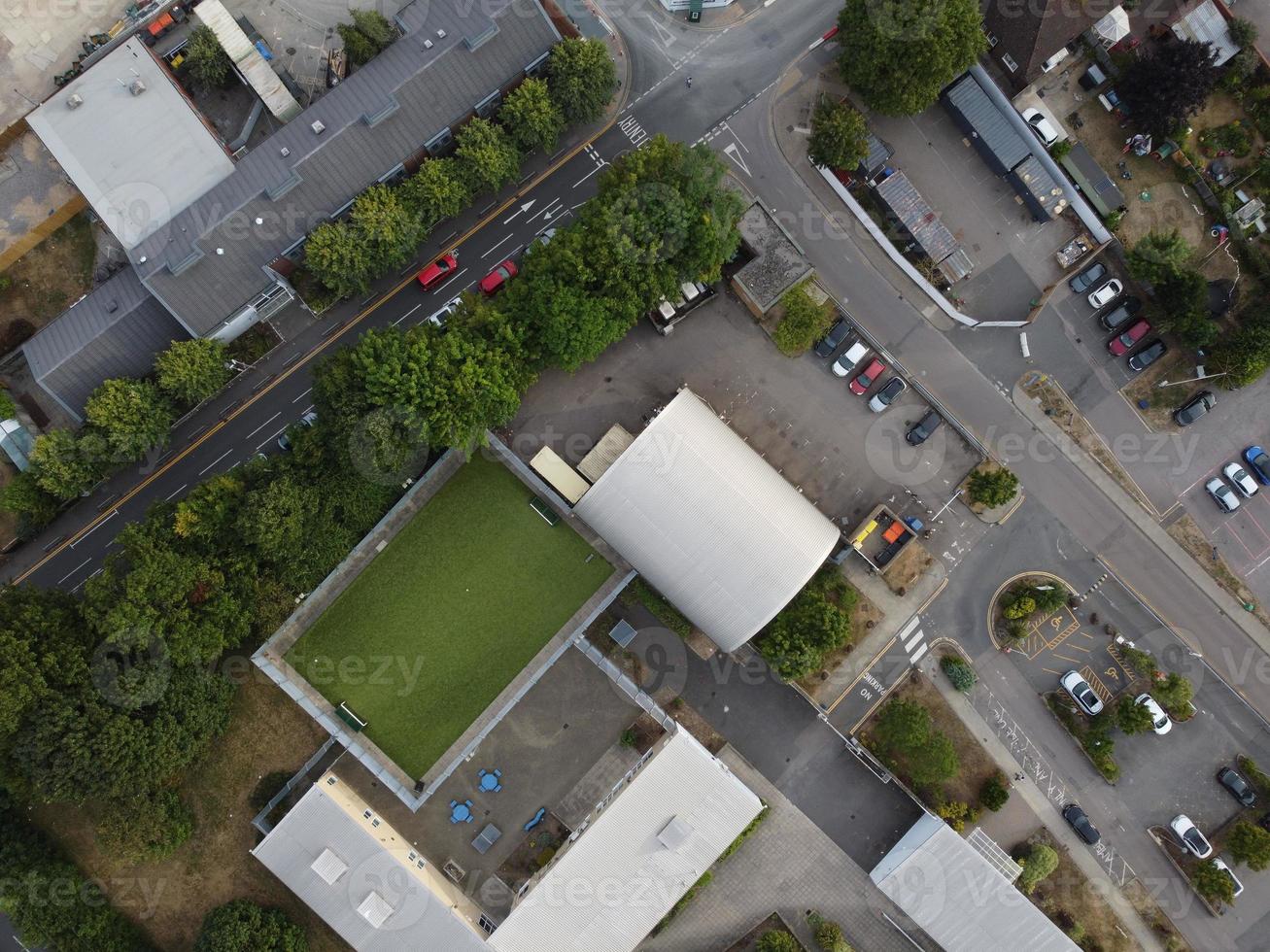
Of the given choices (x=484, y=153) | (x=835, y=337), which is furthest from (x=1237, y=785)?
(x=484, y=153)

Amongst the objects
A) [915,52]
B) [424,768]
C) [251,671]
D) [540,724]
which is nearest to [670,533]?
[540,724]

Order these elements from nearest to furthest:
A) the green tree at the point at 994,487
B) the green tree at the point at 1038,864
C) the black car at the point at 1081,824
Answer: the green tree at the point at 1038,864, the green tree at the point at 994,487, the black car at the point at 1081,824

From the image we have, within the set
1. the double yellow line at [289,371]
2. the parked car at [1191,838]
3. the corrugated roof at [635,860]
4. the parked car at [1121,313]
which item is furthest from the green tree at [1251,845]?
the double yellow line at [289,371]

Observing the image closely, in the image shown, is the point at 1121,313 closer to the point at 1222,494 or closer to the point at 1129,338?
the point at 1129,338

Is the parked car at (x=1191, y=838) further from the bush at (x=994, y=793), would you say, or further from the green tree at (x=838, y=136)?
the green tree at (x=838, y=136)

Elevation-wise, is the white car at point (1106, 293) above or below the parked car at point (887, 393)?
below

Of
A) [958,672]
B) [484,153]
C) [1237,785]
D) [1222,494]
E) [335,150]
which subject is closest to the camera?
[335,150]
